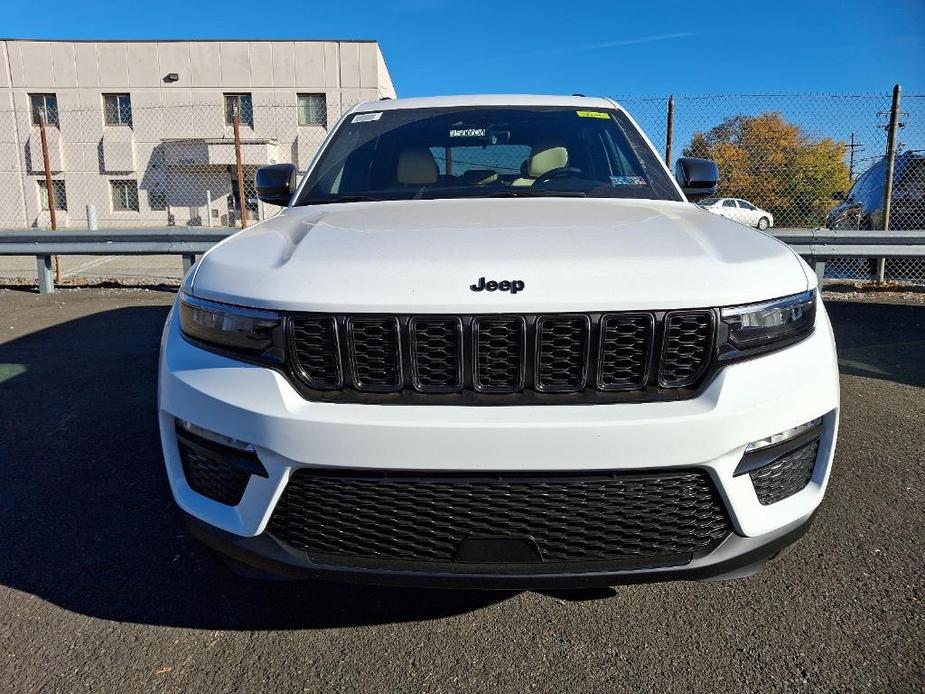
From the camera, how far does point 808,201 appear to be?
10812 millimetres

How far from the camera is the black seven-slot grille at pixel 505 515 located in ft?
5.72

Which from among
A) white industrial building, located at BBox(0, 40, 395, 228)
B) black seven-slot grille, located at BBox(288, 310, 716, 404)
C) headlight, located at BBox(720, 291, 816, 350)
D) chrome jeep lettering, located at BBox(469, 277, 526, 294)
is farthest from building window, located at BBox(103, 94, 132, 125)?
headlight, located at BBox(720, 291, 816, 350)

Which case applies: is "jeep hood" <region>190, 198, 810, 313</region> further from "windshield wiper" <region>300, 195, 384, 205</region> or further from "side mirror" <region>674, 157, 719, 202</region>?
"side mirror" <region>674, 157, 719, 202</region>

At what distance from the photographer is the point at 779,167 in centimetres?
1015

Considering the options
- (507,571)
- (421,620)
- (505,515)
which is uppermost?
(505,515)

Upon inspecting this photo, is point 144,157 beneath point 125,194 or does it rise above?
above

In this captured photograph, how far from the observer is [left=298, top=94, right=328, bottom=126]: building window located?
31.8 meters

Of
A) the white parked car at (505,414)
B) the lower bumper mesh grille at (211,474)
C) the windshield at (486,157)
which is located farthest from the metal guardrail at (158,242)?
the white parked car at (505,414)

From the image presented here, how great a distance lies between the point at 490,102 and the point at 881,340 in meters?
4.21

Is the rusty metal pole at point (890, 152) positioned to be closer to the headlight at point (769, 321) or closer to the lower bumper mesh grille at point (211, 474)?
the headlight at point (769, 321)

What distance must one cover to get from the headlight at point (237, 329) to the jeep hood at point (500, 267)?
0.03 meters

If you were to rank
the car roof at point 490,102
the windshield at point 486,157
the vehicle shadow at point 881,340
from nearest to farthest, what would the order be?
the windshield at point 486,157 < the car roof at point 490,102 < the vehicle shadow at point 881,340

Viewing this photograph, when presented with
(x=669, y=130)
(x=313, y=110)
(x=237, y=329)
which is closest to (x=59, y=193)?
(x=313, y=110)

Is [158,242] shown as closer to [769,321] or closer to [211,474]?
[211,474]
